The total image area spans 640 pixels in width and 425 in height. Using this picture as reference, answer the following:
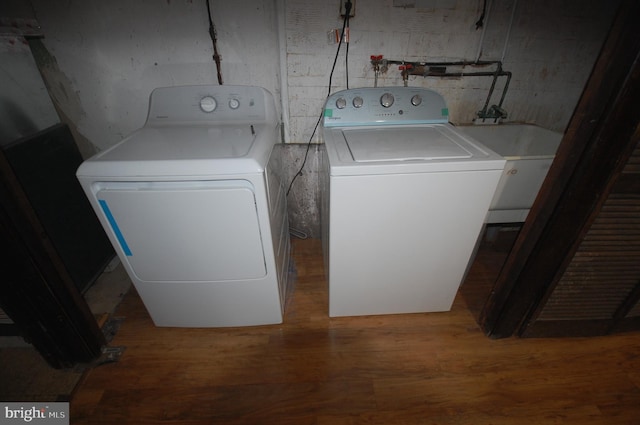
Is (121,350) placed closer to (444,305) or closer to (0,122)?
(0,122)

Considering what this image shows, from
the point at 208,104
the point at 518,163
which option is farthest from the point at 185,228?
the point at 518,163

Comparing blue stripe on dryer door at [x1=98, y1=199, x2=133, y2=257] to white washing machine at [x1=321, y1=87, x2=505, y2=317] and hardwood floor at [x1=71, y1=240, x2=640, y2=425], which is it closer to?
hardwood floor at [x1=71, y1=240, x2=640, y2=425]

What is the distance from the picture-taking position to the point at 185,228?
1.05 meters

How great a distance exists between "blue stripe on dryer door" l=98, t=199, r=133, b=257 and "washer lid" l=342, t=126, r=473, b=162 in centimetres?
98


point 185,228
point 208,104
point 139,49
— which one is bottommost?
point 185,228

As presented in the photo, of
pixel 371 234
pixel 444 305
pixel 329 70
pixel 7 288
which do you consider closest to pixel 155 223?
pixel 7 288

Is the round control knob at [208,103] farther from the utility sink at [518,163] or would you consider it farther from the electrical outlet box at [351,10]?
the utility sink at [518,163]

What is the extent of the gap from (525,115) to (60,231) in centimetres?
300

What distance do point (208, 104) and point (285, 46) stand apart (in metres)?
0.55

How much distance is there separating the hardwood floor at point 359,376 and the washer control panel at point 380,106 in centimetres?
114

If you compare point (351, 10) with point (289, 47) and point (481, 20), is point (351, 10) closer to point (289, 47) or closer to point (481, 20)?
point (289, 47)

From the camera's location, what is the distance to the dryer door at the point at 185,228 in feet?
3.13

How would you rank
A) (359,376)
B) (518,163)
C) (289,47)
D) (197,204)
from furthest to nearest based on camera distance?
(289,47) → (518,163) → (359,376) → (197,204)

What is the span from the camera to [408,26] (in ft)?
4.80
